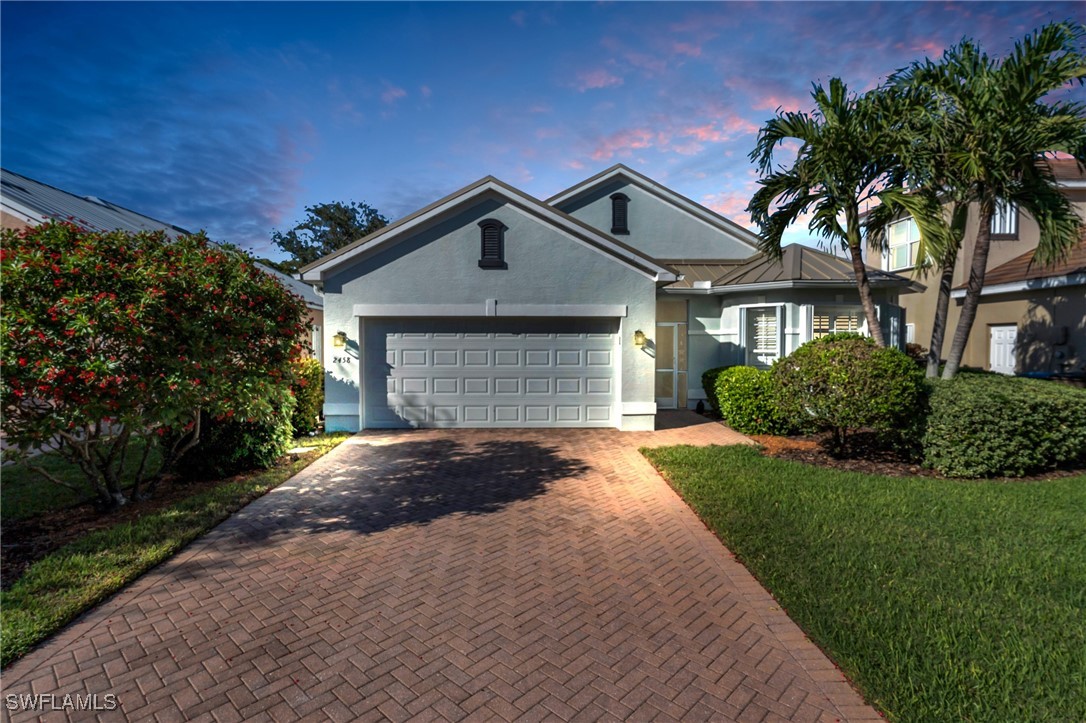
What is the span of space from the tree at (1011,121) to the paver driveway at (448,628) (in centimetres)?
846

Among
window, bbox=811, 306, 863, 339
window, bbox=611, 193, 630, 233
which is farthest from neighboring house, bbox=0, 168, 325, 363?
window, bbox=811, 306, 863, 339

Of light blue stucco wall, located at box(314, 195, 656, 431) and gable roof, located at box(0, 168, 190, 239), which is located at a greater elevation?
gable roof, located at box(0, 168, 190, 239)

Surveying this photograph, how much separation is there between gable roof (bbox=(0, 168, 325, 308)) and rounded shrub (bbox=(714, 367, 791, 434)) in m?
9.75

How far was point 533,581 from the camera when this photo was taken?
4.44 metres

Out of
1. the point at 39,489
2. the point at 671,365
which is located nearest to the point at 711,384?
the point at 671,365

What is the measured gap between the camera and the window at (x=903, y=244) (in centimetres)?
1770

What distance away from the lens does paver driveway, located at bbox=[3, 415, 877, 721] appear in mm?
2918

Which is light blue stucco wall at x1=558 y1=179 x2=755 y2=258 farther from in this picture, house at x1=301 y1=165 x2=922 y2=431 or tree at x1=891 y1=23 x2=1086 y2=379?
tree at x1=891 y1=23 x2=1086 y2=379

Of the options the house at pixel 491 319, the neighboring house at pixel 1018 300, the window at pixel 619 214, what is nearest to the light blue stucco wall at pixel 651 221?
the window at pixel 619 214

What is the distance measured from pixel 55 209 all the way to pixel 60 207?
71 cm

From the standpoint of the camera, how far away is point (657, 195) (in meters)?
17.2

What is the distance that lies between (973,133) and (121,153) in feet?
80.1

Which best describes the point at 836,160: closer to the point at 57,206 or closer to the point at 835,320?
the point at 835,320

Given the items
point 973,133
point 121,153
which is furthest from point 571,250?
point 121,153
